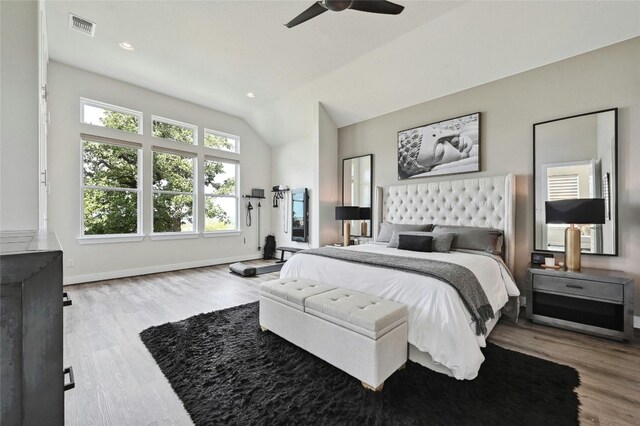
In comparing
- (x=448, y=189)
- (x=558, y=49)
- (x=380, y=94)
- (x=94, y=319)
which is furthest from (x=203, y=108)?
(x=558, y=49)

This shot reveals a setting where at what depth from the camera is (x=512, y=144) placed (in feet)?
11.6

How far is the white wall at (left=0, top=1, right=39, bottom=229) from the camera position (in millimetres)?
1730

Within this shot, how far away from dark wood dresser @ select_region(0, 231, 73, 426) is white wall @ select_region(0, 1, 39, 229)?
150cm

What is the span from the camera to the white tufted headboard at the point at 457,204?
3.41 metres

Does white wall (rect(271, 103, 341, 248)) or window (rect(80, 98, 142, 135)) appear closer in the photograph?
window (rect(80, 98, 142, 135))

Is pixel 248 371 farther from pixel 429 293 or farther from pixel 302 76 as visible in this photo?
pixel 302 76

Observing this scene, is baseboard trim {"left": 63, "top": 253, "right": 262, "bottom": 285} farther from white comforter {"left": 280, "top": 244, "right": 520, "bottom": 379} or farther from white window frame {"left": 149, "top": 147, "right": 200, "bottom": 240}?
white comforter {"left": 280, "top": 244, "right": 520, "bottom": 379}

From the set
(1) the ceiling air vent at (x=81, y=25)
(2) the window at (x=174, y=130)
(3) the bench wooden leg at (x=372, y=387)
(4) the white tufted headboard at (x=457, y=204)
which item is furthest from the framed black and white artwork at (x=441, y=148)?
(1) the ceiling air vent at (x=81, y=25)

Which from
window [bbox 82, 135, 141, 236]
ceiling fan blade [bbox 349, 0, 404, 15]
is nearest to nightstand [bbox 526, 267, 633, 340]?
ceiling fan blade [bbox 349, 0, 404, 15]

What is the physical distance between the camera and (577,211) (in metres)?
2.71

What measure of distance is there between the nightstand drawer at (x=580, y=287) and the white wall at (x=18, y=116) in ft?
Answer: 14.6

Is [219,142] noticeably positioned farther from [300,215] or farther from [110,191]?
[300,215]

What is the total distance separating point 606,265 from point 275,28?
15.4 ft

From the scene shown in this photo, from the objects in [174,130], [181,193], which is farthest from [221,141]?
[181,193]
